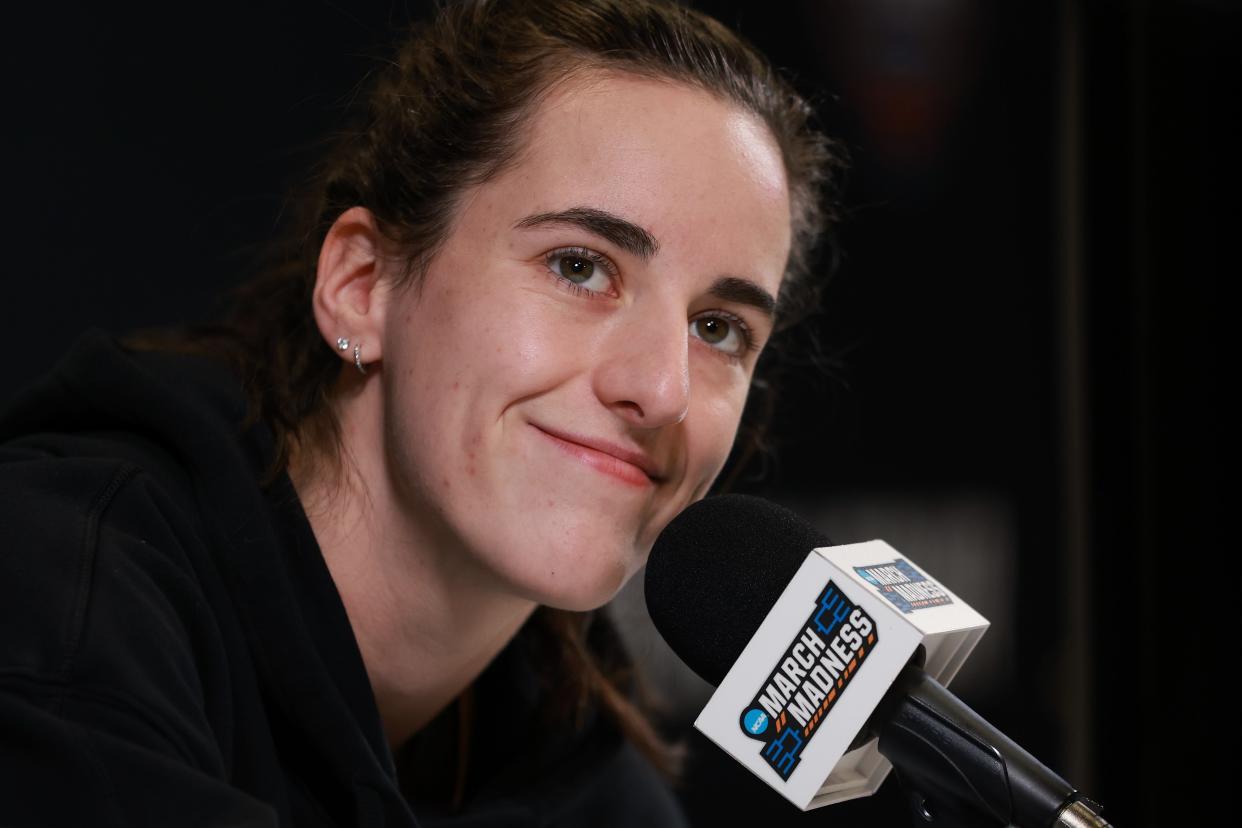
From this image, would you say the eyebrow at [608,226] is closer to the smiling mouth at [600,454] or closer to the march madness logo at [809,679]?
the smiling mouth at [600,454]

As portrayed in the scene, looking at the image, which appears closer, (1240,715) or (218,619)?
(218,619)

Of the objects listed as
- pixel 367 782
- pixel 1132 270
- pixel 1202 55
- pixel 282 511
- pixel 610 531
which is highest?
pixel 1202 55

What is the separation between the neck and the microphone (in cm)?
37

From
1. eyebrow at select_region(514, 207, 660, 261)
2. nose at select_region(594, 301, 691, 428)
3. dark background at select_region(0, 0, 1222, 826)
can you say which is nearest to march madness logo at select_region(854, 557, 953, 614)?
nose at select_region(594, 301, 691, 428)

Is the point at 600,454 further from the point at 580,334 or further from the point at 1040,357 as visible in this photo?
the point at 1040,357

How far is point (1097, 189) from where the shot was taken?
205 cm

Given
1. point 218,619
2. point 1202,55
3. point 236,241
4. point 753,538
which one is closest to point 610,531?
point 753,538

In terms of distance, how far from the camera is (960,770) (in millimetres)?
749

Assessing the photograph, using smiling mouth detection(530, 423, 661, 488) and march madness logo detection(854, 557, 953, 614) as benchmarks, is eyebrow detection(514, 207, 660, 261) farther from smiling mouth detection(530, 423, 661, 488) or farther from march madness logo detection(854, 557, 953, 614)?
march madness logo detection(854, 557, 953, 614)

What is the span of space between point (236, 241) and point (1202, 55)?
1.40 m

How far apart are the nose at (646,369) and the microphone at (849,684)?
17 cm

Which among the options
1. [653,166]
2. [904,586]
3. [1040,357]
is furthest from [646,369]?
[1040,357]

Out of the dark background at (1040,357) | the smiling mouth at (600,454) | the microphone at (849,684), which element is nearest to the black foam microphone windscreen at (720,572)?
the microphone at (849,684)

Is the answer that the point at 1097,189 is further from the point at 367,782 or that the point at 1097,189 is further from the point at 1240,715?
the point at 367,782
